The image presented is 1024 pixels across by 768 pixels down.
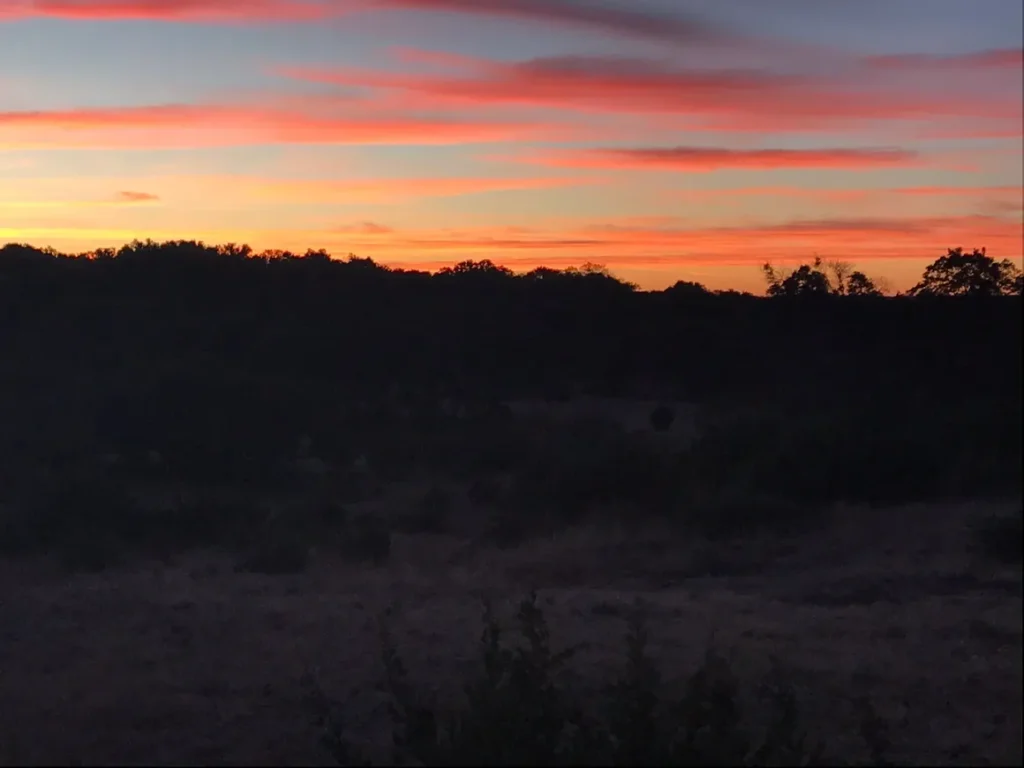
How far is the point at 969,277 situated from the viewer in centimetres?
721

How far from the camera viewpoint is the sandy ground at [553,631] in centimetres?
833

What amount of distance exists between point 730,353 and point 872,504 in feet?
5.05

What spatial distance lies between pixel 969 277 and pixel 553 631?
→ 501cm

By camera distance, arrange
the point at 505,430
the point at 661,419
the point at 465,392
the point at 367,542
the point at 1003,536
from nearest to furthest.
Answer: the point at 1003,536, the point at 661,419, the point at 367,542, the point at 505,430, the point at 465,392

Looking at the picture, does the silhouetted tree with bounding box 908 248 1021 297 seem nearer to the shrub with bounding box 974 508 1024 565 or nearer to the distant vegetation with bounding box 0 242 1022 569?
the distant vegetation with bounding box 0 242 1022 569

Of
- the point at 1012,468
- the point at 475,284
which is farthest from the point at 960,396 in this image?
the point at 475,284

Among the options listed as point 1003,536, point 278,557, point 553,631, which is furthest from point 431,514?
point 1003,536

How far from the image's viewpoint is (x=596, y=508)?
50.2 ft

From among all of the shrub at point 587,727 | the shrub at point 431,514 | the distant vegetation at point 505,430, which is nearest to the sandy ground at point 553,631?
the distant vegetation at point 505,430

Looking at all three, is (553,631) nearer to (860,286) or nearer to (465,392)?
(860,286)

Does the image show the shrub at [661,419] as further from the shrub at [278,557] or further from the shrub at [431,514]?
the shrub at [431,514]

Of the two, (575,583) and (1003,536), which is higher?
(1003,536)

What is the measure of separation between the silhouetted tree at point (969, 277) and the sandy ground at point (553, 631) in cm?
128

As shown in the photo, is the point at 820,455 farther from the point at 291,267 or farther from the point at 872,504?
the point at 291,267
